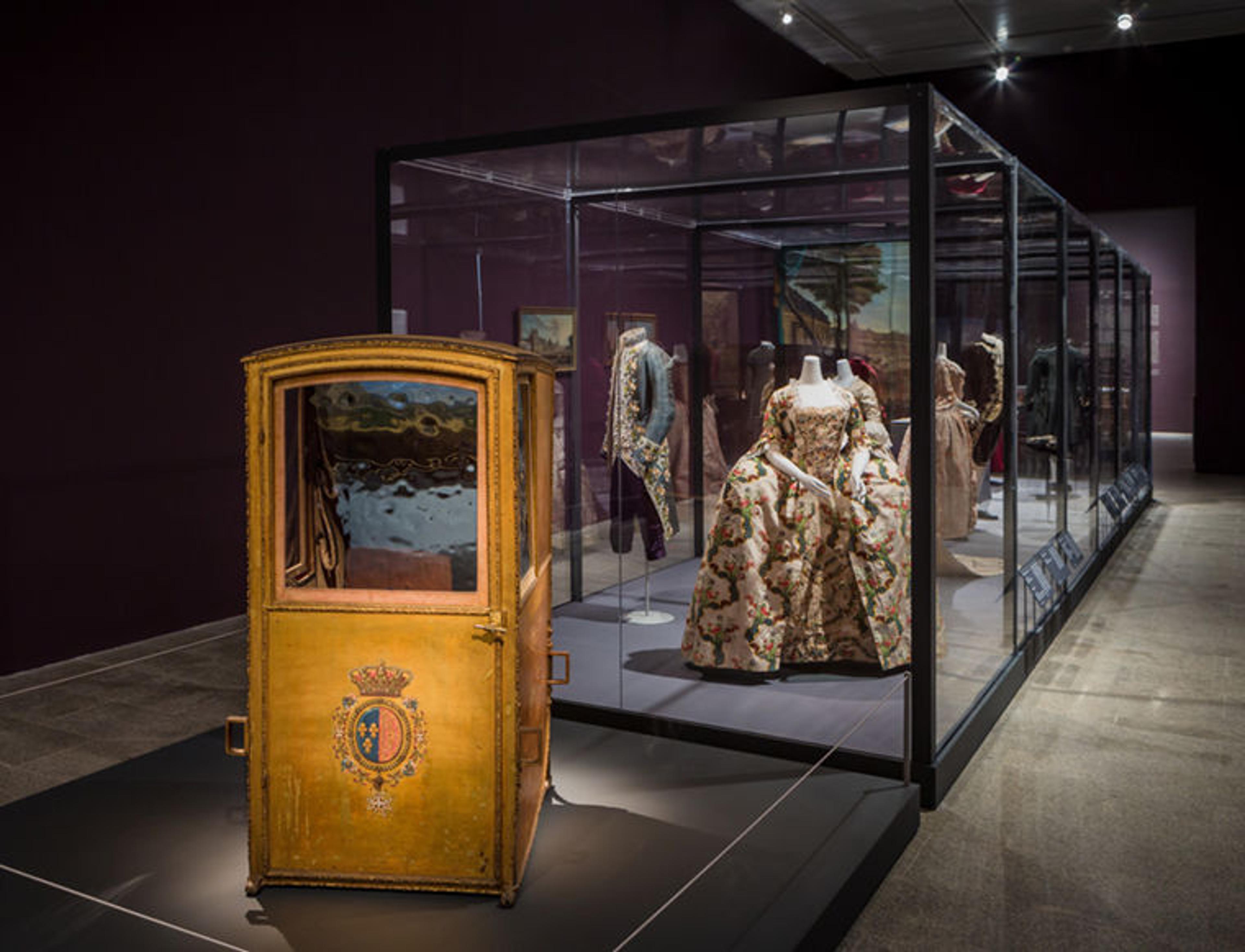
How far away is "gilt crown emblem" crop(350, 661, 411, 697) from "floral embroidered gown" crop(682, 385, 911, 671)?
199cm

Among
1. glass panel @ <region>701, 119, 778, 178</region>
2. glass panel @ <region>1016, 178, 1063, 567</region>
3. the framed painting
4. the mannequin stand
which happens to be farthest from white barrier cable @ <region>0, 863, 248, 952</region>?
glass panel @ <region>1016, 178, 1063, 567</region>

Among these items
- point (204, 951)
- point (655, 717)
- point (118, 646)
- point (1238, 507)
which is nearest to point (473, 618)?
point (204, 951)

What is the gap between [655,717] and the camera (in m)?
4.14

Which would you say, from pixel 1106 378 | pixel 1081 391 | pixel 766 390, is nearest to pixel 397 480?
pixel 766 390

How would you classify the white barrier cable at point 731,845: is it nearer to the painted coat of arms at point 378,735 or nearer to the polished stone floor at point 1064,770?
the polished stone floor at point 1064,770

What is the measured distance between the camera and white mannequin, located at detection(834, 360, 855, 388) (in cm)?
412

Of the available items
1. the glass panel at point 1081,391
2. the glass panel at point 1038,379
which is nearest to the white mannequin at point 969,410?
the glass panel at point 1038,379

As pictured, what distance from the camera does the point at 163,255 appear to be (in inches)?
237

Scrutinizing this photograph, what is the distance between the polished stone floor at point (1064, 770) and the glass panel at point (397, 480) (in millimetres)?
1322

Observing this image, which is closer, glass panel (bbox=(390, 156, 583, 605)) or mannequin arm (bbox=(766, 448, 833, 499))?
mannequin arm (bbox=(766, 448, 833, 499))

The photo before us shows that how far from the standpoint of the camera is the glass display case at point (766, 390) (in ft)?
12.6

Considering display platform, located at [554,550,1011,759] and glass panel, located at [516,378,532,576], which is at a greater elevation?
glass panel, located at [516,378,532,576]

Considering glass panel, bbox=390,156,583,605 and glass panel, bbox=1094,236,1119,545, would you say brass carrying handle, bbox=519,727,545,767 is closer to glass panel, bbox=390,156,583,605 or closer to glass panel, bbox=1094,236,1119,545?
glass panel, bbox=390,156,583,605

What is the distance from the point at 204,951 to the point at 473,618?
86 centimetres
